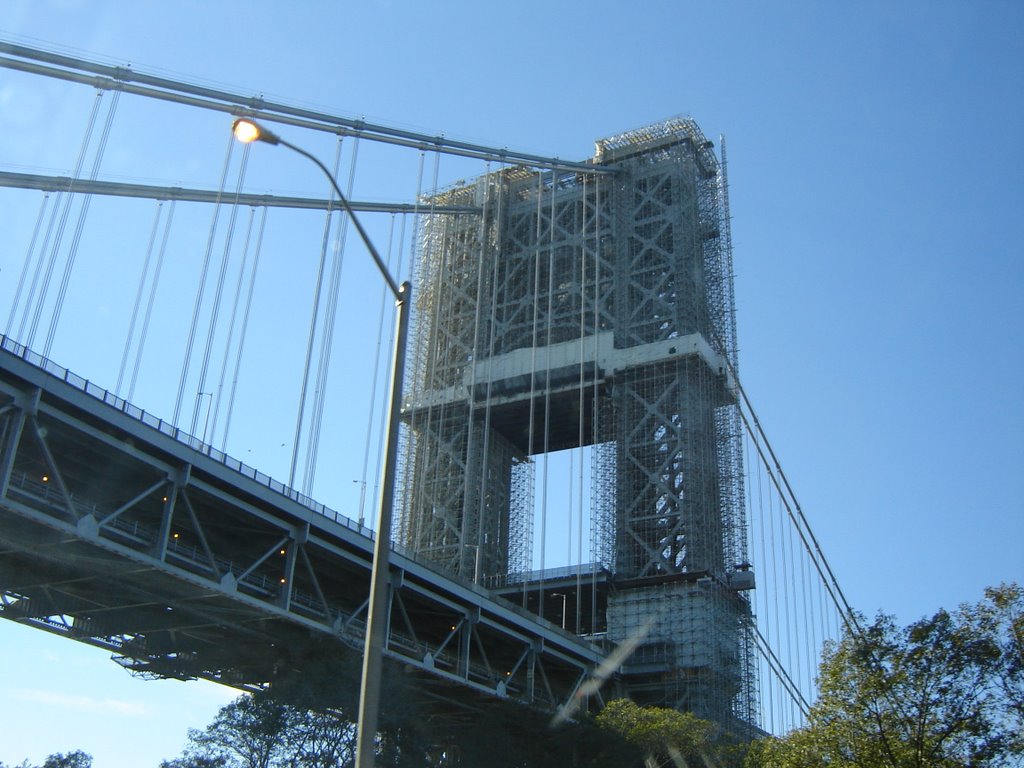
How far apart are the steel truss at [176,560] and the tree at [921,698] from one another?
21.2 m

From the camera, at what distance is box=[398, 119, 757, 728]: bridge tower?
76.7 meters

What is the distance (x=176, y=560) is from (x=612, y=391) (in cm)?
4469

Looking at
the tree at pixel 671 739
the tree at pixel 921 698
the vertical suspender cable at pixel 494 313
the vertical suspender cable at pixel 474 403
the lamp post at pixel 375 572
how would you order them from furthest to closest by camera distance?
1. the vertical suspender cable at pixel 494 313
2. the vertical suspender cable at pixel 474 403
3. the tree at pixel 671 739
4. the tree at pixel 921 698
5. the lamp post at pixel 375 572

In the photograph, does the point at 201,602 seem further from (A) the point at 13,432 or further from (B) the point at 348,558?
(A) the point at 13,432

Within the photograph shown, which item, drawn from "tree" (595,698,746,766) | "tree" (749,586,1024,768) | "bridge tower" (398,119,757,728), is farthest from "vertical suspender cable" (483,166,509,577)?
"tree" (749,586,1024,768)

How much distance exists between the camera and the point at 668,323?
88.8 m

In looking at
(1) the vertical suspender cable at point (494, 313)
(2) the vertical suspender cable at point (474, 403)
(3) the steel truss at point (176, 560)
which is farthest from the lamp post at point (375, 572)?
(1) the vertical suspender cable at point (494, 313)

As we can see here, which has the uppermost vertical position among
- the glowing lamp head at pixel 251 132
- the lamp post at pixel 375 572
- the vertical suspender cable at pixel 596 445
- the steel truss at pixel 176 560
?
the vertical suspender cable at pixel 596 445

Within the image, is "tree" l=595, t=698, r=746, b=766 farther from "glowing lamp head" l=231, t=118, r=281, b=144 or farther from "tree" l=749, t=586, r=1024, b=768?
"glowing lamp head" l=231, t=118, r=281, b=144

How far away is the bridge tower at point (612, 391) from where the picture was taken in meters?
76.7

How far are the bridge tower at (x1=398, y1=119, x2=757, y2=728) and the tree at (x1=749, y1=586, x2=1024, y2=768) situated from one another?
3513 centimetres

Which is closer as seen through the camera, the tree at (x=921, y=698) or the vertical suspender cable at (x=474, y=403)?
the tree at (x=921, y=698)

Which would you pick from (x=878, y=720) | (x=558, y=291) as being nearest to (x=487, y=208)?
(x=558, y=291)

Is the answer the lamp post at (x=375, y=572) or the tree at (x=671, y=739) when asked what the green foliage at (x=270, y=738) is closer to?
the tree at (x=671, y=739)
